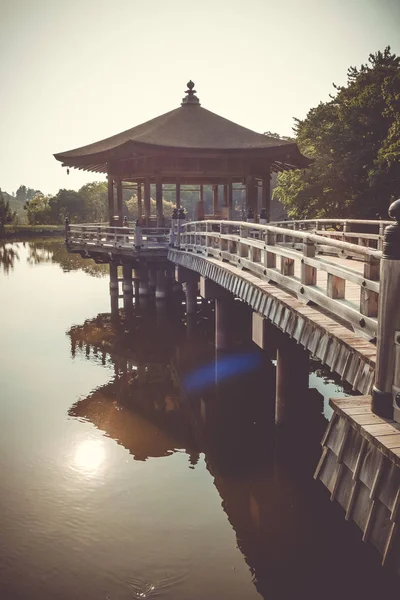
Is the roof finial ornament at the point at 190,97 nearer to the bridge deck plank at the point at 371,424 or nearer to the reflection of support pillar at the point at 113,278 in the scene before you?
the reflection of support pillar at the point at 113,278

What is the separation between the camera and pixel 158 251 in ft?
72.9

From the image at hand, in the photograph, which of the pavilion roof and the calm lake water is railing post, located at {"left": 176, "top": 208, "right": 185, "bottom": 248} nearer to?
the pavilion roof

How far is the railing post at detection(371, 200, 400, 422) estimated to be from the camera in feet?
13.4

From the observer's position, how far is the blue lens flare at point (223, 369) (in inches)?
574

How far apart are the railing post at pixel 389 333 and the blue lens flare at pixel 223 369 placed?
1013 cm

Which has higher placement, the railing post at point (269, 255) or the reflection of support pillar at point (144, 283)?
the railing post at point (269, 255)

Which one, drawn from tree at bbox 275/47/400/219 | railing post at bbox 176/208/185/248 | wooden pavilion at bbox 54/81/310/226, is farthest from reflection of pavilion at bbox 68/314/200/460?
tree at bbox 275/47/400/219

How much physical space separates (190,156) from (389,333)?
68.0ft

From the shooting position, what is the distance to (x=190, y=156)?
23.7 metres

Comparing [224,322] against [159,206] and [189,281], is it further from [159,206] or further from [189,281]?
[159,206]

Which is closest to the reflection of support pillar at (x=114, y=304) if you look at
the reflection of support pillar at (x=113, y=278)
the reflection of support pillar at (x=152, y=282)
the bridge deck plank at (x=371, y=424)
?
the reflection of support pillar at (x=113, y=278)

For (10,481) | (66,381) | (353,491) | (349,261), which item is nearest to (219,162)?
(349,261)

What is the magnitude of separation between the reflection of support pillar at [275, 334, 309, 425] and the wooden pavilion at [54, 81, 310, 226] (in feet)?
37.4

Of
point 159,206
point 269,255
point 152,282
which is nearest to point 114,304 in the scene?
point 152,282
